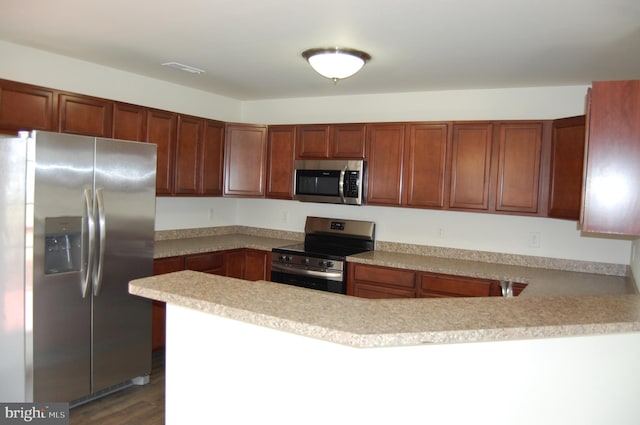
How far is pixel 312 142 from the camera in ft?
15.4

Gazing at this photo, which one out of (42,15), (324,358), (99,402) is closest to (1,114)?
(42,15)

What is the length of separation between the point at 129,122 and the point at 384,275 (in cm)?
245

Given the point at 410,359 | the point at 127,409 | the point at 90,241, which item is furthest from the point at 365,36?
the point at 127,409

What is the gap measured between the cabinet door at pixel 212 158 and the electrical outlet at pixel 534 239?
2.94 meters

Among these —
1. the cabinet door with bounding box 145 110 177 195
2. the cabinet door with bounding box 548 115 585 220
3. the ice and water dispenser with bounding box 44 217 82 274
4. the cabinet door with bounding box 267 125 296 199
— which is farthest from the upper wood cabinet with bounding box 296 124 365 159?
the ice and water dispenser with bounding box 44 217 82 274

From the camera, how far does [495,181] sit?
154 inches

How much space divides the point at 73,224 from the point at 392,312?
2266 mm

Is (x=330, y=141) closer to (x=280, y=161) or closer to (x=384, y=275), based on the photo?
(x=280, y=161)

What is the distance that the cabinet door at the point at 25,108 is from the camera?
3.09 meters

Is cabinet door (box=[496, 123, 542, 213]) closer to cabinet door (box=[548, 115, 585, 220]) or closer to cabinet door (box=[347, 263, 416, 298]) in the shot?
cabinet door (box=[548, 115, 585, 220])

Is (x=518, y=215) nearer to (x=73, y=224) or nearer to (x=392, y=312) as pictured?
(x=392, y=312)

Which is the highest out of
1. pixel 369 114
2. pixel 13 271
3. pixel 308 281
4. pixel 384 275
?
pixel 369 114

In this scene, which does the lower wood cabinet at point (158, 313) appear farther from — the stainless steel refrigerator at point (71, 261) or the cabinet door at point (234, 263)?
the cabinet door at point (234, 263)

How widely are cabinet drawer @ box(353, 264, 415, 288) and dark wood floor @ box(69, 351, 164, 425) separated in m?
1.80
